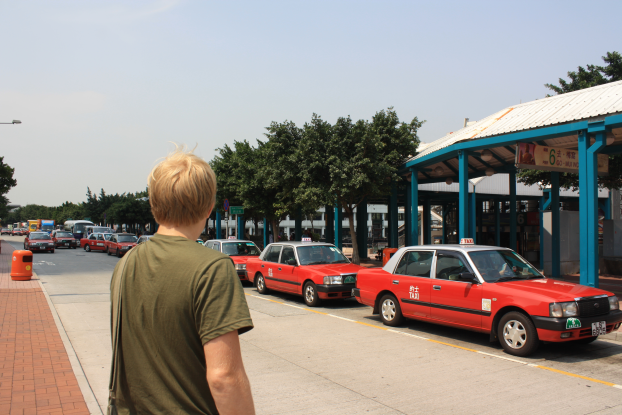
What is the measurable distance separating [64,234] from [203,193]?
48.2m

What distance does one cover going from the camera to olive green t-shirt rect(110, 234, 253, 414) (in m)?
1.75

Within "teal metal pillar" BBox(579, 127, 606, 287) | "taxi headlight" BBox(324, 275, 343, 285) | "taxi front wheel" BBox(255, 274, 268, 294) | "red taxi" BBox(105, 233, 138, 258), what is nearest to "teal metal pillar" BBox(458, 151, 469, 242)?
"teal metal pillar" BBox(579, 127, 606, 287)

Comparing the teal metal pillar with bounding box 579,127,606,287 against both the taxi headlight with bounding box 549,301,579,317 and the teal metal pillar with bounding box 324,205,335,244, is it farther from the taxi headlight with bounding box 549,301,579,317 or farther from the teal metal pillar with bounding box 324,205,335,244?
the teal metal pillar with bounding box 324,205,335,244

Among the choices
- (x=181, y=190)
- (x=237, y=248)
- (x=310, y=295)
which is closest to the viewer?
(x=181, y=190)

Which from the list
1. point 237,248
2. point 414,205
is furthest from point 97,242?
point 414,205

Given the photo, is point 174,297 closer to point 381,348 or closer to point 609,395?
point 609,395

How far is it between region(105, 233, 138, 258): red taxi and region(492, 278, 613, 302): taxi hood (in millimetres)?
28123

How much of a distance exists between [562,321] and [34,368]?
23.4 ft

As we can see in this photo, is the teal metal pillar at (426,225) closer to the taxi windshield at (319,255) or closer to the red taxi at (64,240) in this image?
the taxi windshield at (319,255)

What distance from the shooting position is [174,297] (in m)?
1.79

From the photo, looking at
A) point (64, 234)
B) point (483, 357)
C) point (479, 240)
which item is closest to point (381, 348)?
point (483, 357)

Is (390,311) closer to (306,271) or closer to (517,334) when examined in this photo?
(517,334)

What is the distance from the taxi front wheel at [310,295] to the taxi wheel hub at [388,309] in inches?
99.8

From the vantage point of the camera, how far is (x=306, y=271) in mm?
12539
